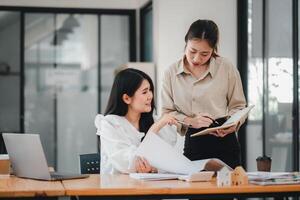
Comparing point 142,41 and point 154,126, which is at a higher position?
point 142,41

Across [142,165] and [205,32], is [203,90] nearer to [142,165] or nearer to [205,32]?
[205,32]

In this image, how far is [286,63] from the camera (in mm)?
5332

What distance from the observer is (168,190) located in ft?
7.68

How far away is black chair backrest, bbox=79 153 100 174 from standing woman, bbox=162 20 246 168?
463 millimetres

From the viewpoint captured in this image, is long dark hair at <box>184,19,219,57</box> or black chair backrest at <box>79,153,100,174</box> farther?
black chair backrest at <box>79,153,100,174</box>

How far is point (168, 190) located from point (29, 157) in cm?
72

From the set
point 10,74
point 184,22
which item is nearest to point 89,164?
point 184,22

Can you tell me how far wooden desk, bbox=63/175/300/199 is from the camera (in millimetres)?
2316

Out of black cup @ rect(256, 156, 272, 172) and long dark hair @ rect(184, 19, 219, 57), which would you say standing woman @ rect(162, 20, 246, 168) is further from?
black cup @ rect(256, 156, 272, 172)

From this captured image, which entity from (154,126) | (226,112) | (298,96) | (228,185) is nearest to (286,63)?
(298,96)

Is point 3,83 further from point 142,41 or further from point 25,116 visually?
point 142,41

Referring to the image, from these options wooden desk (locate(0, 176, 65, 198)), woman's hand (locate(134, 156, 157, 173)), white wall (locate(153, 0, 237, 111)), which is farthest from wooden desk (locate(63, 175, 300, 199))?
white wall (locate(153, 0, 237, 111))

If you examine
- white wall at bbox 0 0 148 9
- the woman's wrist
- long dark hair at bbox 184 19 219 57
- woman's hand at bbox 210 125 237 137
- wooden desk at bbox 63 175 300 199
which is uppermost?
white wall at bbox 0 0 148 9

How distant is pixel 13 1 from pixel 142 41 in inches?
59.8
